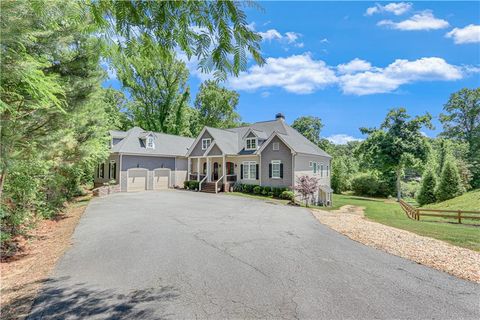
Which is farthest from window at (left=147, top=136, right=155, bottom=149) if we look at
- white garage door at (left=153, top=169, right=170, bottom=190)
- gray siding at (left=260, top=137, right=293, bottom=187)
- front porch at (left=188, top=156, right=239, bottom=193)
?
gray siding at (left=260, top=137, right=293, bottom=187)

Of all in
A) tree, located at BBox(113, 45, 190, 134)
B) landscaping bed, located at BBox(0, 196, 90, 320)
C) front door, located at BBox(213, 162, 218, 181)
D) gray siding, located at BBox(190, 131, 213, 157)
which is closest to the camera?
landscaping bed, located at BBox(0, 196, 90, 320)

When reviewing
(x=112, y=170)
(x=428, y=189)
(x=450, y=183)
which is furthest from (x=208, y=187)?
(x=450, y=183)

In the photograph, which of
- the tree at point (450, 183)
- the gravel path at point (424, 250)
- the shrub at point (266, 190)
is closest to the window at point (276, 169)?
the shrub at point (266, 190)

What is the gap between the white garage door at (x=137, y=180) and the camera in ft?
83.2

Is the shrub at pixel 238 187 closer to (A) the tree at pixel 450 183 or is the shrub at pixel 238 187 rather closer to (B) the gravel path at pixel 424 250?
(B) the gravel path at pixel 424 250

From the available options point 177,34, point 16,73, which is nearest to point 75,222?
point 16,73

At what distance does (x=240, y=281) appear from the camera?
5660 millimetres

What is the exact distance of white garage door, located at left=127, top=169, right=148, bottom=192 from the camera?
83.2 ft

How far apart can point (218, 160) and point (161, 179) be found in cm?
644

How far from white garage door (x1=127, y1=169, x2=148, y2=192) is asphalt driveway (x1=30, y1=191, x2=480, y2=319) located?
16116 millimetres

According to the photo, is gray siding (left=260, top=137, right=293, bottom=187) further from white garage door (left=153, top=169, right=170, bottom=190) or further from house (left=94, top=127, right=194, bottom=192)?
white garage door (left=153, top=169, right=170, bottom=190)

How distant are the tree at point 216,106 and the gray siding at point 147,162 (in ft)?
67.5

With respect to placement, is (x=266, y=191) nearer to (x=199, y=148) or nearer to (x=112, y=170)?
(x=199, y=148)

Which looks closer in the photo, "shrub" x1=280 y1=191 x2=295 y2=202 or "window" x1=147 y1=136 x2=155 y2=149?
"shrub" x1=280 y1=191 x2=295 y2=202
